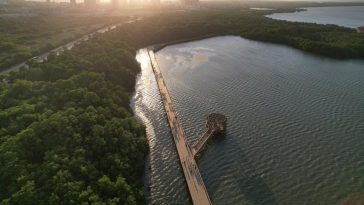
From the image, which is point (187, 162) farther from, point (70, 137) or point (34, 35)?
point (34, 35)

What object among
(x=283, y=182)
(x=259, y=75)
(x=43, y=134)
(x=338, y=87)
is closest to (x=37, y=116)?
(x=43, y=134)

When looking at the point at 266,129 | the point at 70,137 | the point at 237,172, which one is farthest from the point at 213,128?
the point at 70,137

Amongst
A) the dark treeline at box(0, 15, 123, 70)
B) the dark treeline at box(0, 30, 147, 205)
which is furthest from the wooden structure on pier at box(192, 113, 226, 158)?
the dark treeline at box(0, 15, 123, 70)

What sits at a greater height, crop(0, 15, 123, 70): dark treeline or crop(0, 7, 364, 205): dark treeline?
crop(0, 15, 123, 70): dark treeline

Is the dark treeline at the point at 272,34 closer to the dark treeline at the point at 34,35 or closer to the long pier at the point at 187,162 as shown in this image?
the dark treeline at the point at 34,35

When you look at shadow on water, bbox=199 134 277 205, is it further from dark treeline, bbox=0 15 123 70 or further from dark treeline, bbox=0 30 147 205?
dark treeline, bbox=0 15 123 70

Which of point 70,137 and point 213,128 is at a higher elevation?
point 70,137

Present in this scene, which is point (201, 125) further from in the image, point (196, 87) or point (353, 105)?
point (353, 105)
